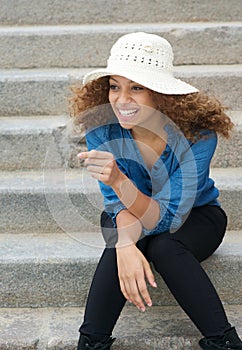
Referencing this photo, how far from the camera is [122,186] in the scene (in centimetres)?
189

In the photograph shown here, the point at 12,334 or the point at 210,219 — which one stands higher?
the point at 210,219

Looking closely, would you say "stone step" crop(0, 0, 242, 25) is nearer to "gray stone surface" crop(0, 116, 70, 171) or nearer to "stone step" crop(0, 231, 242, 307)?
"gray stone surface" crop(0, 116, 70, 171)

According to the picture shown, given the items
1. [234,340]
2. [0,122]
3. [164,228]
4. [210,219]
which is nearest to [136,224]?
[164,228]

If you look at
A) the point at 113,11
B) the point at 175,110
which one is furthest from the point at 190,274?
the point at 113,11

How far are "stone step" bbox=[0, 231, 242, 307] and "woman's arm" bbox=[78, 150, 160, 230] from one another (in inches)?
11.6

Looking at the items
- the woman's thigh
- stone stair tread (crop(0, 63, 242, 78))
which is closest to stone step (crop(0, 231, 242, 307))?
the woman's thigh

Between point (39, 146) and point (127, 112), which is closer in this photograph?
point (127, 112)

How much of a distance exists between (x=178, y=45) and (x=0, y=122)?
2.81ft

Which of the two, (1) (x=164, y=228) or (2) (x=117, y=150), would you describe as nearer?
(1) (x=164, y=228)

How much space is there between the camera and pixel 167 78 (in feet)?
6.40

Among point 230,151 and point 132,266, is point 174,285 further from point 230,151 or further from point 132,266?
point 230,151

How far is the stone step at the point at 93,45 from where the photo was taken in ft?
9.70

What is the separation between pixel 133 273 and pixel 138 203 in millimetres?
200

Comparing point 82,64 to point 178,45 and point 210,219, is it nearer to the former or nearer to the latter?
point 178,45
